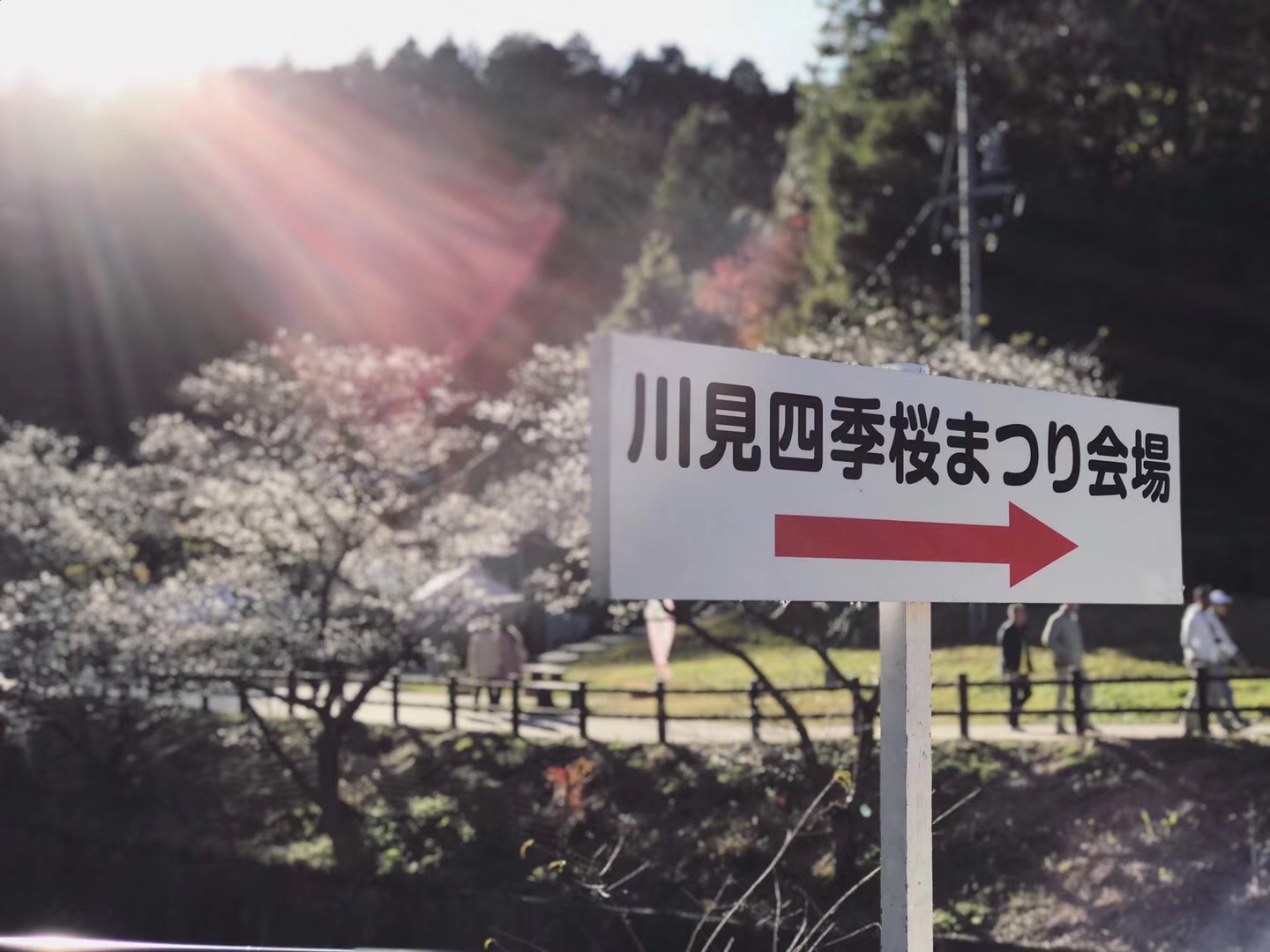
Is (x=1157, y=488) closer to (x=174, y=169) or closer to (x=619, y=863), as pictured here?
(x=619, y=863)

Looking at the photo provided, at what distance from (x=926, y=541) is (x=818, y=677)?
15464 mm

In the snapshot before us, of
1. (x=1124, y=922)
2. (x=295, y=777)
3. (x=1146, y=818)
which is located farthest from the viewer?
(x=295, y=777)

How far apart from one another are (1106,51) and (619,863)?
19.8m

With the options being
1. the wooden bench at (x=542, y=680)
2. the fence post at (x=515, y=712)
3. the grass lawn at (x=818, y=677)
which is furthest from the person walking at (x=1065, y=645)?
the fence post at (x=515, y=712)

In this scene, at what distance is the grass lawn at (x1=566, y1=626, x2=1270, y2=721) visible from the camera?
15828 mm

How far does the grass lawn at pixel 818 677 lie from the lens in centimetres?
1583

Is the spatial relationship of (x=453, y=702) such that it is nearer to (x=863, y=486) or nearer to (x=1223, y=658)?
(x=1223, y=658)

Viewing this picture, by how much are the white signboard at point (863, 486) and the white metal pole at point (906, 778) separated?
141 mm

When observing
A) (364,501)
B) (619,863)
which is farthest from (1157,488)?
(364,501)

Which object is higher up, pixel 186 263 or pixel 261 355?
pixel 186 263

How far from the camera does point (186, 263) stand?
45938 mm

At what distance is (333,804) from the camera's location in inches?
599

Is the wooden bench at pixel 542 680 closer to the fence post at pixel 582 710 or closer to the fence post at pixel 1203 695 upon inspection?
the fence post at pixel 582 710

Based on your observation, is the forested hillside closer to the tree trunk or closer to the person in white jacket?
the person in white jacket
